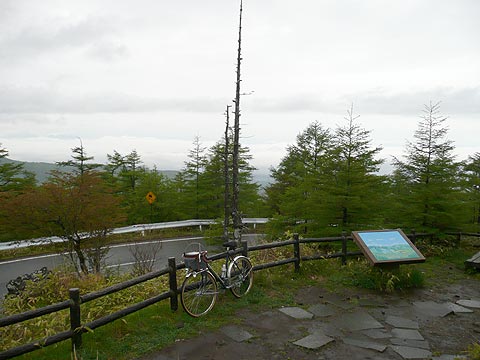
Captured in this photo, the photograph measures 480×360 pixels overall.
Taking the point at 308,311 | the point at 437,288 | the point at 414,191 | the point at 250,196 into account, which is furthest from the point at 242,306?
the point at 250,196

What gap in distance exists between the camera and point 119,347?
4883mm

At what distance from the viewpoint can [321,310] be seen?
21.5 feet

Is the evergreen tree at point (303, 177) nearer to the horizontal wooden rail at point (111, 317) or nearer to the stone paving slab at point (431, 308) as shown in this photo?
the stone paving slab at point (431, 308)

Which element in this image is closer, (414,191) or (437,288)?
(437,288)

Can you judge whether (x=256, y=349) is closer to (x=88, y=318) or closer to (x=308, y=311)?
(x=308, y=311)

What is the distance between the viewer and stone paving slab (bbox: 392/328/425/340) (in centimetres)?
541

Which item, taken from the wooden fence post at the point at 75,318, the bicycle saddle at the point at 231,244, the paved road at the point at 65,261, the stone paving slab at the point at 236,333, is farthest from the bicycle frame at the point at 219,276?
the paved road at the point at 65,261

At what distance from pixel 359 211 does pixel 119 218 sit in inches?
337

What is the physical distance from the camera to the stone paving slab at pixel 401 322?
5852 mm

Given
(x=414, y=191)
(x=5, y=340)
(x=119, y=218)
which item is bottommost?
(x=5, y=340)

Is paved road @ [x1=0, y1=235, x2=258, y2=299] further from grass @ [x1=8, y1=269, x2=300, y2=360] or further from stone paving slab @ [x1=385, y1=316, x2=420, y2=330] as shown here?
stone paving slab @ [x1=385, y1=316, x2=420, y2=330]

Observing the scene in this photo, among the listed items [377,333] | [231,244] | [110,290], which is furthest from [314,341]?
[110,290]

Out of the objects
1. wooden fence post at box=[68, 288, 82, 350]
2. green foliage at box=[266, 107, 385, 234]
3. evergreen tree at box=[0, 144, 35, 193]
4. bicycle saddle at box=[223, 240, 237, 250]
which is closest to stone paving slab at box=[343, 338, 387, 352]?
bicycle saddle at box=[223, 240, 237, 250]

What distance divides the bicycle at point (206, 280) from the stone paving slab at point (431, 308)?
3332mm
